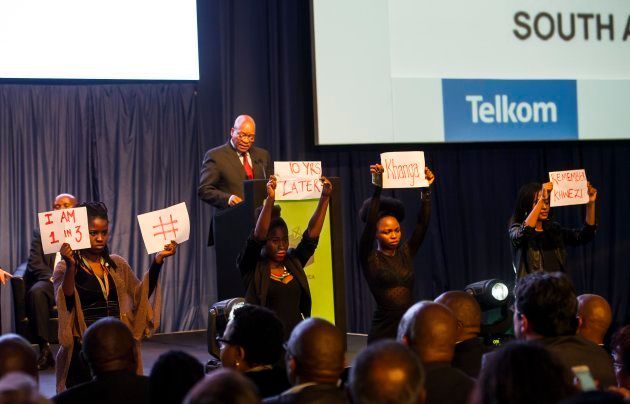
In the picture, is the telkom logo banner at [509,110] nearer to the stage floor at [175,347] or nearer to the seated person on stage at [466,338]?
the stage floor at [175,347]

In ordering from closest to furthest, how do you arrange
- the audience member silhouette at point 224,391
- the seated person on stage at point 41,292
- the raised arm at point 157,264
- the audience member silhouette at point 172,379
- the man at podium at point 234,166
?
1. the audience member silhouette at point 224,391
2. the audience member silhouette at point 172,379
3. the raised arm at point 157,264
4. the man at podium at point 234,166
5. the seated person on stage at point 41,292

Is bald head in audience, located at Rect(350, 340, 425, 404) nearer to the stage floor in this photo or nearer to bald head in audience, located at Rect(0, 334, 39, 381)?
bald head in audience, located at Rect(0, 334, 39, 381)

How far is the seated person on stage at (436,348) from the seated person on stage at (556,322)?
29 cm

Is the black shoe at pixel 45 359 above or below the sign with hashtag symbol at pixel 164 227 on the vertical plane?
below

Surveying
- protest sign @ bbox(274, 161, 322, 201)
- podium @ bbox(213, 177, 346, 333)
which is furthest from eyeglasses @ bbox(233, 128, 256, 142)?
protest sign @ bbox(274, 161, 322, 201)

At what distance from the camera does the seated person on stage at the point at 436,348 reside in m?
2.72

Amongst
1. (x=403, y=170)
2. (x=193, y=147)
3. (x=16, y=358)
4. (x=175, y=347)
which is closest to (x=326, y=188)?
(x=403, y=170)

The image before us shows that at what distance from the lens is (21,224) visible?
7.18m

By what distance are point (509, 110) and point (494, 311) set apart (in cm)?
269

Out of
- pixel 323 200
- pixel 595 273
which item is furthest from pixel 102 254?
pixel 595 273

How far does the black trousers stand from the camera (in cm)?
620

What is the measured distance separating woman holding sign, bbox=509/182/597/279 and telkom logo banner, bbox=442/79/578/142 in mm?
2066

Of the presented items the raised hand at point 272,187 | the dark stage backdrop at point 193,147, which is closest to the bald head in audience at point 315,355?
the raised hand at point 272,187

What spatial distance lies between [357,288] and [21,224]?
115 inches
